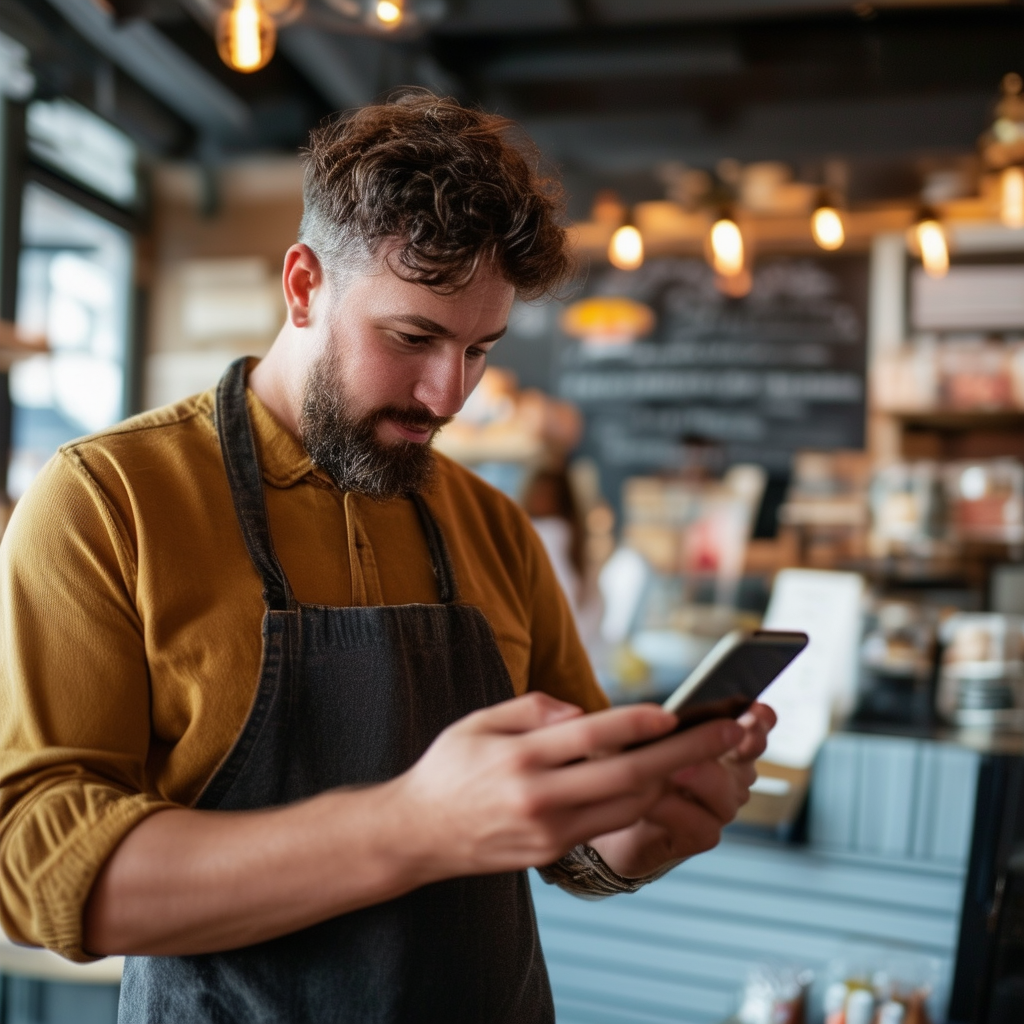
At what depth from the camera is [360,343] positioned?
1222mm

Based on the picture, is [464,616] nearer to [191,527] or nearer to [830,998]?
[191,527]

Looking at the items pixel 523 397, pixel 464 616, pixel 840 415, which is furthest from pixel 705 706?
pixel 840 415

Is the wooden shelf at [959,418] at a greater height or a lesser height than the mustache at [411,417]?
greater

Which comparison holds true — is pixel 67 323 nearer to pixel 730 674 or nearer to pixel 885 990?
pixel 885 990

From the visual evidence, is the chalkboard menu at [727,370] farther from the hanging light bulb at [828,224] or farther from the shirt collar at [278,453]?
the shirt collar at [278,453]

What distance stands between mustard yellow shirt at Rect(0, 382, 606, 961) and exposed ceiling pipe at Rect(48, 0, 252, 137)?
8.42ft

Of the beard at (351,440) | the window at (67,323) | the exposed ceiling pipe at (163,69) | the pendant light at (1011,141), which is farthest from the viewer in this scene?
the window at (67,323)

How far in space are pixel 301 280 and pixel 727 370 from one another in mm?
5440

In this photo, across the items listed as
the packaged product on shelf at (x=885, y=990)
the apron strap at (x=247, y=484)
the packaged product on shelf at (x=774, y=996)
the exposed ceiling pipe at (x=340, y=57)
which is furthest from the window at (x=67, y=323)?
the apron strap at (x=247, y=484)

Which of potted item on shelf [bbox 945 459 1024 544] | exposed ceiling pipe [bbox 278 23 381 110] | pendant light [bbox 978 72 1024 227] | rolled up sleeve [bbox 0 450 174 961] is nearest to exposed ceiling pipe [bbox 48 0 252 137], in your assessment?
exposed ceiling pipe [bbox 278 23 381 110]

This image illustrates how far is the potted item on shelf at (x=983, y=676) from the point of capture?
3.01 metres

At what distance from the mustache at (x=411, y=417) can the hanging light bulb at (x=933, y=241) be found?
3224 mm

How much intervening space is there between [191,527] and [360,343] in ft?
0.85

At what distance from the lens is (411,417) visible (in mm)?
1276
